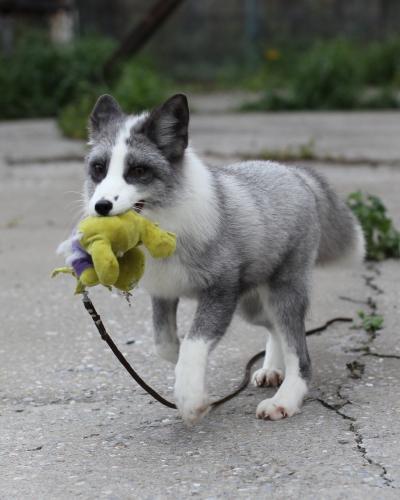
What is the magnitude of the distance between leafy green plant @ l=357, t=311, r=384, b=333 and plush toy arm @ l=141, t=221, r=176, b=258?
162 centimetres

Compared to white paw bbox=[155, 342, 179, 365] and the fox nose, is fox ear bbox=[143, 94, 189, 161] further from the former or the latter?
white paw bbox=[155, 342, 179, 365]

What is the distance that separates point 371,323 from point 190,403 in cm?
156

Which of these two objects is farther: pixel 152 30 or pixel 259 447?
pixel 152 30

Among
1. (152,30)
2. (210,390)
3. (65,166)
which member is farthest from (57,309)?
(152,30)

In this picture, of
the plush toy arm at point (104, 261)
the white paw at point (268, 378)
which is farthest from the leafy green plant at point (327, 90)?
the plush toy arm at point (104, 261)

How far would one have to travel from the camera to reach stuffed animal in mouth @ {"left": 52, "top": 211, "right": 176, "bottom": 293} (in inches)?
127

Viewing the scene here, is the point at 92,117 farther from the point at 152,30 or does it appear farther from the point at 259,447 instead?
the point at 152,30

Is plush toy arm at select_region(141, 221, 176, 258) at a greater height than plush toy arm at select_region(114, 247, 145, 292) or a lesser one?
greater

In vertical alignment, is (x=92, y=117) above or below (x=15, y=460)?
above

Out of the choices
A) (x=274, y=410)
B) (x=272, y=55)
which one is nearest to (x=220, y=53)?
(x=272, y=55)

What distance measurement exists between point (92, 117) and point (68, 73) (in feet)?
27.5

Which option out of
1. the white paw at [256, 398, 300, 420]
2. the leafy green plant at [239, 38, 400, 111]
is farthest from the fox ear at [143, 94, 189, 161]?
the leafy green plant at [239, 38, 400, 111]

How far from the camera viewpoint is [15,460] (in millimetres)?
3352

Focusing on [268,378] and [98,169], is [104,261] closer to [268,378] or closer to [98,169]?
[98,169]
